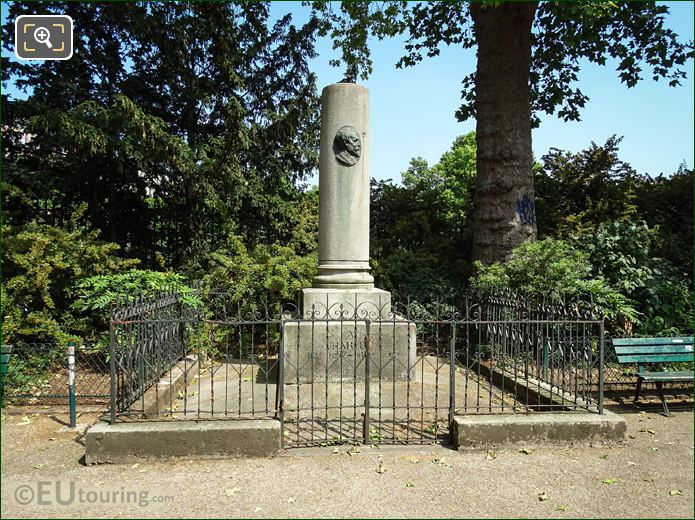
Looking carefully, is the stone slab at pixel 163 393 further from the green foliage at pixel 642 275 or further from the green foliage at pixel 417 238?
the green foliage at pixel 642 275

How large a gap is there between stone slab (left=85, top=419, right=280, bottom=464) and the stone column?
2711 mm

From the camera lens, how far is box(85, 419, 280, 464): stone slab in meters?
4.12

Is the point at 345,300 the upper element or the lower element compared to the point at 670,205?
lower

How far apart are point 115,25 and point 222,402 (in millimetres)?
8510

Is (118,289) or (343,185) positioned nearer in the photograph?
(343,185)

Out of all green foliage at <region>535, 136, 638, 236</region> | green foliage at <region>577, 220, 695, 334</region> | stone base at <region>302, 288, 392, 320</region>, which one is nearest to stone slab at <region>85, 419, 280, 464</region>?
stone base at <region>302, 288, 392, 320</region>

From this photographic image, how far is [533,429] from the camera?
448cm

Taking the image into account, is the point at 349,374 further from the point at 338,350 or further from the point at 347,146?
the point at 347,146

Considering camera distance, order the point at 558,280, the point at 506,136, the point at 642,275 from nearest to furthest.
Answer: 1. the point at 558,280
2. the point at 642,275
3. the point at 506,136

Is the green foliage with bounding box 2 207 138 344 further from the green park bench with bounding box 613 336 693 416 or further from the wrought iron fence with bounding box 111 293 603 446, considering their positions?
the green park bench with bounding box 613 336 693 416

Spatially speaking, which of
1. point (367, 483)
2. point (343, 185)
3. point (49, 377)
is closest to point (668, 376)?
point (367, 483)

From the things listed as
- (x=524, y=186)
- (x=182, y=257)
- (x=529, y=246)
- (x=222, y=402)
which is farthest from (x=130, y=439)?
(x=524, y=186)

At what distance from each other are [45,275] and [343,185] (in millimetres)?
4753

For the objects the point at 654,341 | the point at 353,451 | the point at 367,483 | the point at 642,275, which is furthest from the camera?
the point at 642,275
